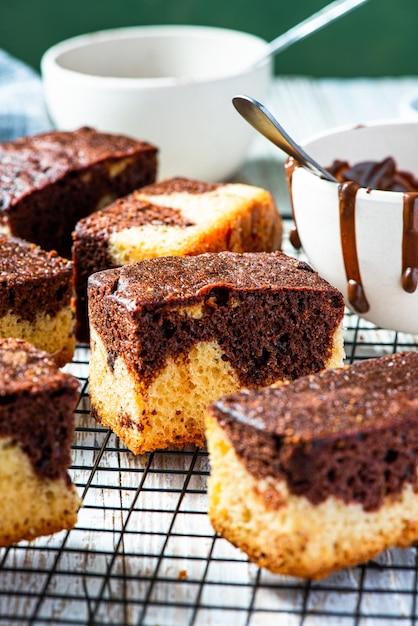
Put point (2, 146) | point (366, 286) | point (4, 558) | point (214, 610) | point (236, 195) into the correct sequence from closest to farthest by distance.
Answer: point (214, 610) → point (4, 558) → point (366, 286) → point (236, 195) → point (2, 146)

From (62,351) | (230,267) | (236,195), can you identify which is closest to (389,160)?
(236,195)

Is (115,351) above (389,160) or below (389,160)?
below

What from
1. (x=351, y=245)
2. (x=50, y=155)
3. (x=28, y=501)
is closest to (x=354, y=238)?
(x=351, y=245)

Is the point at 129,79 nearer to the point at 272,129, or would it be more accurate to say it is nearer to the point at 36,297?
the point at 272,129

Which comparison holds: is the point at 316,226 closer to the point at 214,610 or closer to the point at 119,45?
the point at 214,610

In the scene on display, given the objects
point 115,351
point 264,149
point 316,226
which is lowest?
point 264,149

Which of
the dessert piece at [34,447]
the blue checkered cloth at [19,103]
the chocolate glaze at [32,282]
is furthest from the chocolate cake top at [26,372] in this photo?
the blue checkered cloth at [19,103]

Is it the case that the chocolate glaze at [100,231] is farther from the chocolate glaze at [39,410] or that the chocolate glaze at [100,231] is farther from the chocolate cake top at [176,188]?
the chocolate glaze at [39,410]
